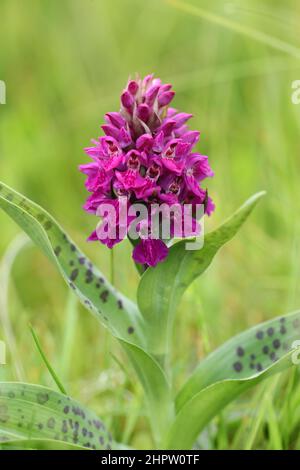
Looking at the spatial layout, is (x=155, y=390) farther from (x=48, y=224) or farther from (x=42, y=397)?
(x=48, y=224)

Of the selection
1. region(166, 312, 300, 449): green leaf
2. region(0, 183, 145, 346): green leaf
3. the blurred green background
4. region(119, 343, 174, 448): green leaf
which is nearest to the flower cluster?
region(0, 183, 145, 346): green leaf

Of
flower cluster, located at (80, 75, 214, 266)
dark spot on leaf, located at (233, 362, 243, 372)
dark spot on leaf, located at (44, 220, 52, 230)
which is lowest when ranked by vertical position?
dark spot on leaf, located at (233, 362, 243, 372)

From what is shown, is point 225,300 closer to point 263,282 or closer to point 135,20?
point 263,282

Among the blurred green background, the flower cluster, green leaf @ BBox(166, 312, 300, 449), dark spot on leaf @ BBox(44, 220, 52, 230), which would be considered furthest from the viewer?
the blurred green background

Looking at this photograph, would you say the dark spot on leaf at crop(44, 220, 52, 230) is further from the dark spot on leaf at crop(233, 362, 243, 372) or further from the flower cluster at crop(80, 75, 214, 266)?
the dark spot on leaf at crop(233, 362, 243, 372)

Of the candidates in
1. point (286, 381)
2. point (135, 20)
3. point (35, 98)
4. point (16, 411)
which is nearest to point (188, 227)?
point (16, 411)

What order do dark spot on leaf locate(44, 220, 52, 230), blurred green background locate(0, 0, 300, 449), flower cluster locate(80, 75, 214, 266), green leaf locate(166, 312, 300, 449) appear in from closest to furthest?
1. flower cluster locate(80, 75, 214, 266)
2. dark spot on leaf locate(44, 220, 52, 230)
3. green leaf locate(166, 312, 300, 449)
4. blurred green background locate(0, 0, 300, 449)

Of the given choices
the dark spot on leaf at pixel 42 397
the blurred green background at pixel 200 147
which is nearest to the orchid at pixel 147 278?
the dark spot on leaf at pixel 42 397
